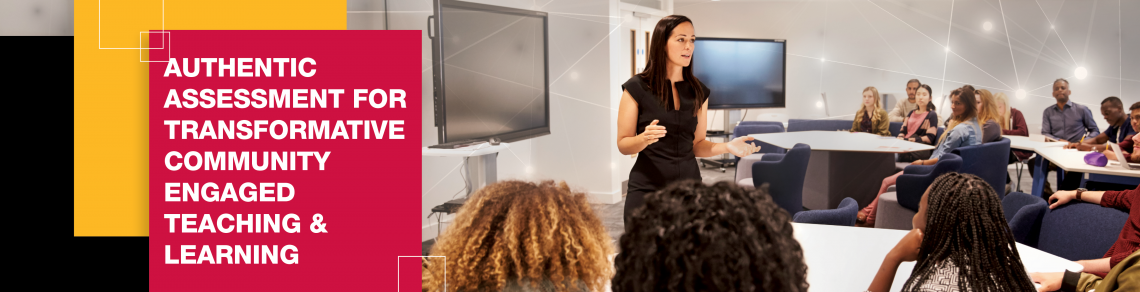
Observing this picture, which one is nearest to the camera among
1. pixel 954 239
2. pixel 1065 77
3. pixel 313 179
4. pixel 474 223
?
pixel 474 223

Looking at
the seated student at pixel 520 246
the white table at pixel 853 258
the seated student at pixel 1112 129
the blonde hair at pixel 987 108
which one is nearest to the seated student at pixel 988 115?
the blonde hair at pixel 987 108

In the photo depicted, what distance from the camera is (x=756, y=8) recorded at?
3578 mm

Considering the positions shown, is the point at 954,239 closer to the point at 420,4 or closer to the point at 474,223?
the point at 474,223

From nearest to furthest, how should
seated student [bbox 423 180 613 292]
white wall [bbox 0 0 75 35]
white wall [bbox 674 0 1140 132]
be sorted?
seated student [bbox 423 180 613 292] → white wall [bbox 0 0 75 35] → white wall [bbox 674 0 1140 132]

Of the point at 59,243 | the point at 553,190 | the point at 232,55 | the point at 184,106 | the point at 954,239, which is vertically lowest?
the point at 59,243

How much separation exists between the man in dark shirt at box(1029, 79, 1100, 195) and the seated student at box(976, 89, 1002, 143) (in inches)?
10.3

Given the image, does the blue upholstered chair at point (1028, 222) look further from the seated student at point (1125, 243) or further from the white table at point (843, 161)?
the white table at point (843, 161)

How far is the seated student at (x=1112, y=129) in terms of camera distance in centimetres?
333

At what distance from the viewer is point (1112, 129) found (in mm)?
3543

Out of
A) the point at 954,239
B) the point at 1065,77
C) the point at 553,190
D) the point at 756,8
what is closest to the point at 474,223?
the point at 553,190

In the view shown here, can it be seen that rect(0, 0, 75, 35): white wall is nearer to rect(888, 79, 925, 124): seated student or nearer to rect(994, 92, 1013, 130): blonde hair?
rect(888, 79, 925, 124): seated student

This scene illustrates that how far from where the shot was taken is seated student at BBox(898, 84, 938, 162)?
344cm

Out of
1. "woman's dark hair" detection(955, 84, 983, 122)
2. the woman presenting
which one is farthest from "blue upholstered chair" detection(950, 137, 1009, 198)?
the woman presenting

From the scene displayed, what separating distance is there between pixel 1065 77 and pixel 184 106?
4.02 meters
